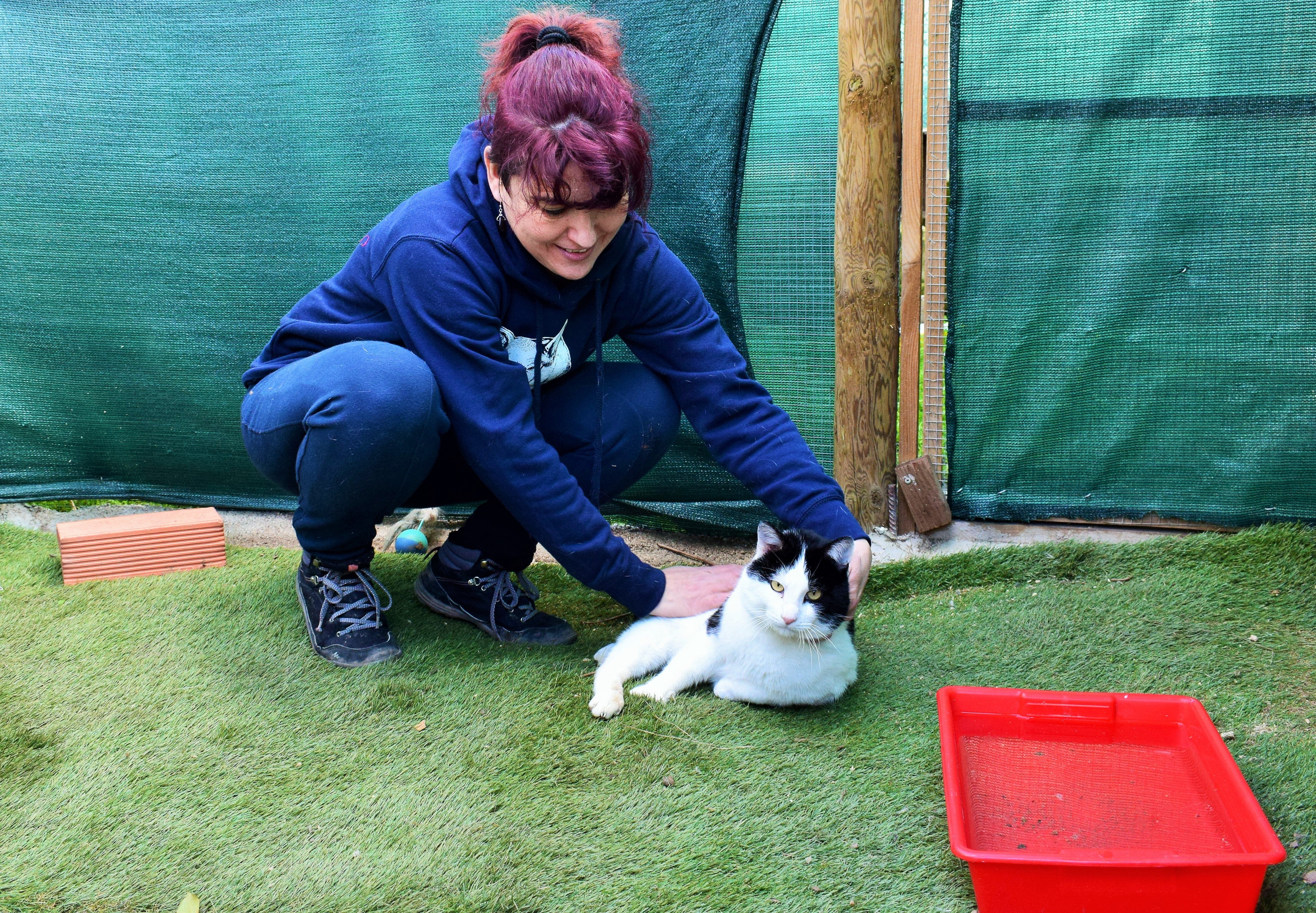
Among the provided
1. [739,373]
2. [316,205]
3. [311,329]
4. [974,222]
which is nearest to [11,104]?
[316,205]

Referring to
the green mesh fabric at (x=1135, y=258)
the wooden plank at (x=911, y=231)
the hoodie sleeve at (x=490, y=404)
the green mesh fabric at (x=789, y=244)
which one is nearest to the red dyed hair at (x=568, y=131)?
the hoodie sleeve at (x=490, y=404)

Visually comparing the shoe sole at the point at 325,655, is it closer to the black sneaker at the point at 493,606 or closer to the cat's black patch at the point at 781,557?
the black sneaker at the point at 493,606

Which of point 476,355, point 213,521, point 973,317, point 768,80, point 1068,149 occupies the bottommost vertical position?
point 213,521

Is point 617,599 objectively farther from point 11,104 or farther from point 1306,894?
point 11,104

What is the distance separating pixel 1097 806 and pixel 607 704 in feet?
2.60

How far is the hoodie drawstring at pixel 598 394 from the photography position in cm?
191

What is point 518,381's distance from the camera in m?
1.74

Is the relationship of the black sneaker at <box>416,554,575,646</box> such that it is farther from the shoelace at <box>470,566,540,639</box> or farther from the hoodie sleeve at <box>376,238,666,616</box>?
the hoodie sleeve at <box>376,238,666,616</box>

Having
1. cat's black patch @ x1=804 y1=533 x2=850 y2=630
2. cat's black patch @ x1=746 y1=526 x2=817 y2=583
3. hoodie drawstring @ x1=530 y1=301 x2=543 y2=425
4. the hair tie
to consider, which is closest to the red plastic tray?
cat's black patch @ x1=804 y1=533 x2=850 y2=630

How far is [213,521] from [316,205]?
856 mm

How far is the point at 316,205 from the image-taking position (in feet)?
8.46

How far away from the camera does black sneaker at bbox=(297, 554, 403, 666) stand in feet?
6.48

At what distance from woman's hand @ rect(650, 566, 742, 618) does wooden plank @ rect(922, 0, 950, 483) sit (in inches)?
31.7

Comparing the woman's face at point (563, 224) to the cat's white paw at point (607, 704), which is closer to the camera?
the woman's face at point (563, 224)
